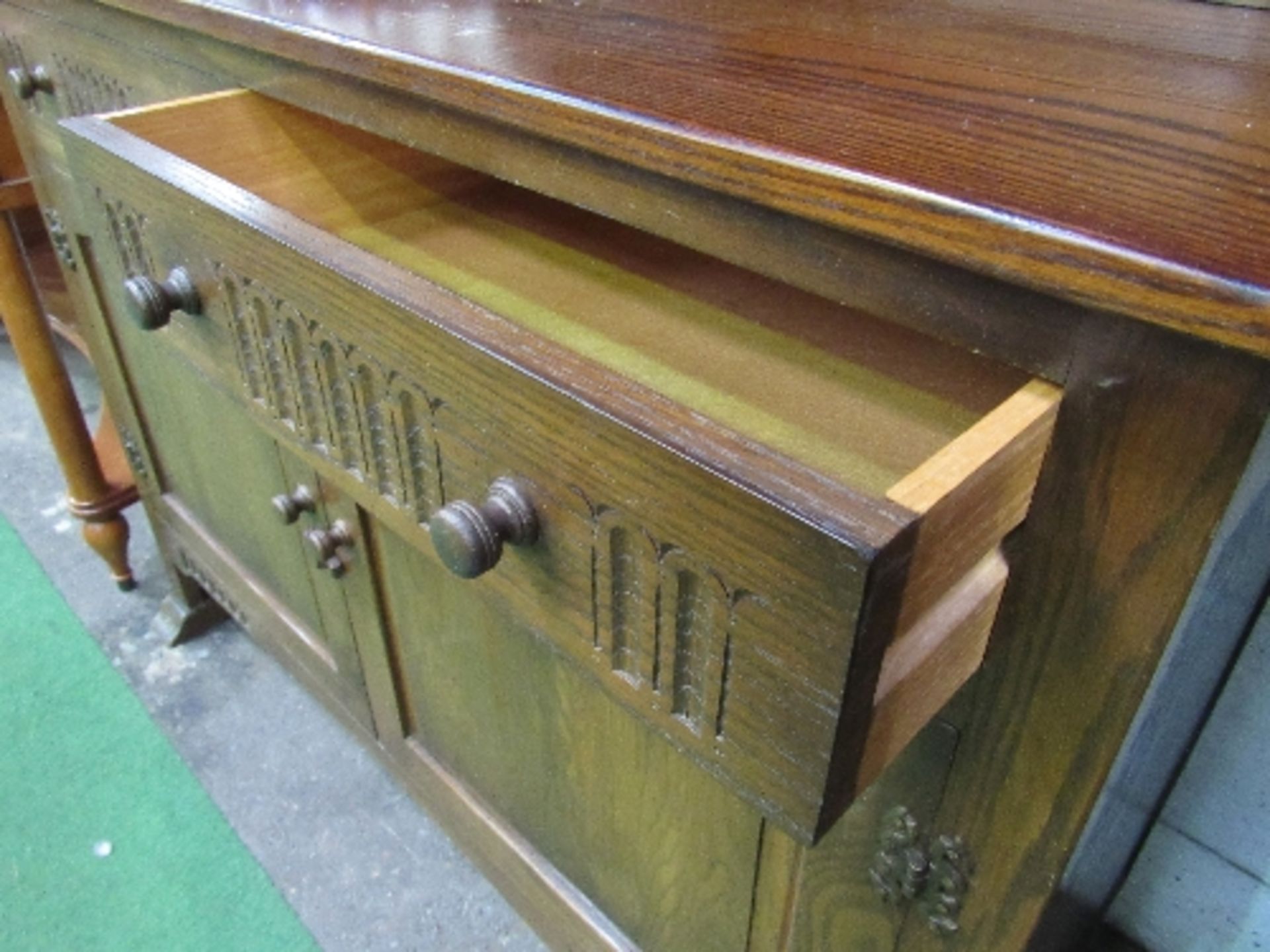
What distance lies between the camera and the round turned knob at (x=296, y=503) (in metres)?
0.69

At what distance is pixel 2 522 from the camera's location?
132 cm

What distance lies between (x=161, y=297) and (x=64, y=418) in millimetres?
685

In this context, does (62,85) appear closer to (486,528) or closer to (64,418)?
(64,418)

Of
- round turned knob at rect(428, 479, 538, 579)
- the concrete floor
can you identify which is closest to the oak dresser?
round turned knob at rect(428, 479, 538, 579)

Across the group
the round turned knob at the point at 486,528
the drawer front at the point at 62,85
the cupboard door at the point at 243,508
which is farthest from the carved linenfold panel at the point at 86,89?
the round turned knob at the point at 486,528

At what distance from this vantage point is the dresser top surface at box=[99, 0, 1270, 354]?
0.27 meters

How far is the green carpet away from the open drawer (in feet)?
1.78

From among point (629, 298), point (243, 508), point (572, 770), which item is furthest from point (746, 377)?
point (243, 508)

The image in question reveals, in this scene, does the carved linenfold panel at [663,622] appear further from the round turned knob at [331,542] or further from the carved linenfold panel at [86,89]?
the carved linenfold panel at [86,89]

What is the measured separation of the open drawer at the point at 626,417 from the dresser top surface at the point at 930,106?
6 cm

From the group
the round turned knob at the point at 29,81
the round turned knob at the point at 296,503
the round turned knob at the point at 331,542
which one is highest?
the round turned knob at the point at 29,81

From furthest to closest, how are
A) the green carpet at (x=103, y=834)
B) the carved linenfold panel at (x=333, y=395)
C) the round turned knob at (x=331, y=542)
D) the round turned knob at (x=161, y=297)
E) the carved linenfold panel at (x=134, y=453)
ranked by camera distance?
the carved linenfold panel at (x=134, y=453)
the green carpet at (x=103, y=834)
the round turned knob at (x=331, y=542)
the round turned knob at (x=161, y=297)
the carved linenfold panel at (x=333, y=395)

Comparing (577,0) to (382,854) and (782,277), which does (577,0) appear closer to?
(782,277)

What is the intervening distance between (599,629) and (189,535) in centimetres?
75
